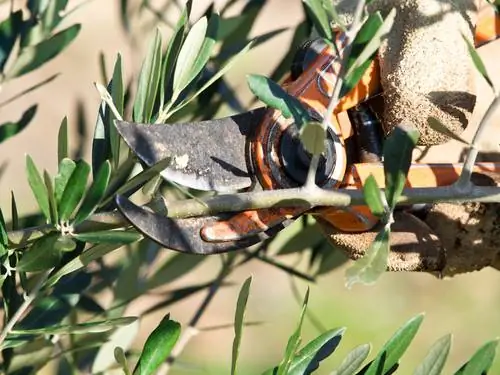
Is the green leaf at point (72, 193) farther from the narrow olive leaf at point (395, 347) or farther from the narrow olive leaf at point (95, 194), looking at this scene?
the narrow olive leaf at point (395, 347)

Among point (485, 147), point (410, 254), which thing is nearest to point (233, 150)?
point (410, 254)

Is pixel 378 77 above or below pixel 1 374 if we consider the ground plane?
above

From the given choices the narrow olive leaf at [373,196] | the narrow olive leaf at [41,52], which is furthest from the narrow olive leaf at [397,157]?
the narrow olive leaf at [41,52]

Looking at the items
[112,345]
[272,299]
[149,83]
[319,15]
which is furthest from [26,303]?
[272,299]

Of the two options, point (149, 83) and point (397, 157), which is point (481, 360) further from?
point (149, 83)

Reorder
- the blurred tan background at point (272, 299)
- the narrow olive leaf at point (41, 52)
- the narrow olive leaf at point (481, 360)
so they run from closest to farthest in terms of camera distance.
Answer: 1. the narrow olive leaf at point (481, 360)
2. the narrow olive leaf at point (41, 52)
3. the blurred tan background at point (272, 299)

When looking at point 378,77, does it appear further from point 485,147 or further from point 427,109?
point 485,147

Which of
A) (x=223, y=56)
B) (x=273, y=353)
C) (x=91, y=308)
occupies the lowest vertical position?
(x=273, y=353)
